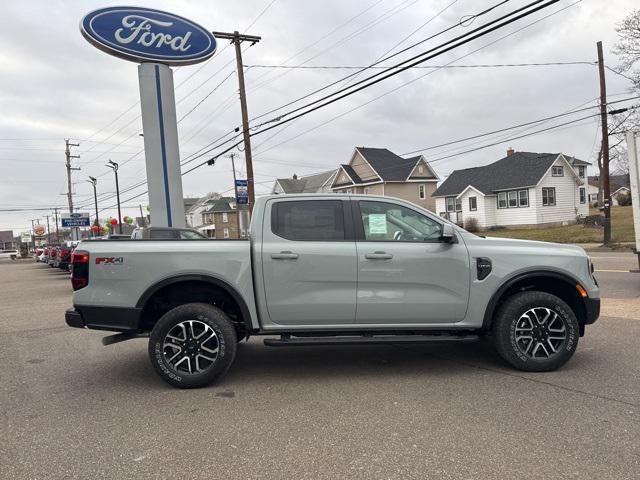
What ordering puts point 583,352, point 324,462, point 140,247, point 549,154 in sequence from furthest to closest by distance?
point 549,154
point 583,352
point 140,247
point 324,462

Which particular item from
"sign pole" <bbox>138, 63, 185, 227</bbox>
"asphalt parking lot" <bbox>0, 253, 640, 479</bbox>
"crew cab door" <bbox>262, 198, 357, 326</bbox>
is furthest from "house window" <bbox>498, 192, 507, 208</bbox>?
"crew cab door" <bbox>262, 198, 357, 326</bbox>

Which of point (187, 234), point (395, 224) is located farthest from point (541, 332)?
point (187, 234)

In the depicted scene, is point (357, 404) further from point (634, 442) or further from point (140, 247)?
point (140, 247)

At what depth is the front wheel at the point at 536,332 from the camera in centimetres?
474

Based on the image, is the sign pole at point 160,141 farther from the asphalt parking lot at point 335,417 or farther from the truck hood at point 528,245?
the truck hood at point 528,245

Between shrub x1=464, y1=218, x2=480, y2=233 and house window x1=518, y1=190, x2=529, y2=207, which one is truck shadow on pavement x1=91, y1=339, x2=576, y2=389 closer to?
shrub x1=464, y1=218, x2=480, y2=233

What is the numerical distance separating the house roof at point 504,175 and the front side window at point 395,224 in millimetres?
34604

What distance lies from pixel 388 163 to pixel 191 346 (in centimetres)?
4351

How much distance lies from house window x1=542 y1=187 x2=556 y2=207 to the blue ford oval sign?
102 feet

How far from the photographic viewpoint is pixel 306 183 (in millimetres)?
57438

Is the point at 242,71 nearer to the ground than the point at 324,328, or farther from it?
farther from it

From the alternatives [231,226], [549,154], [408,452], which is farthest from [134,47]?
[231,226]

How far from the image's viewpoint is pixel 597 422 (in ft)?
11.9

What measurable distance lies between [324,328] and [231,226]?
64303 mm
